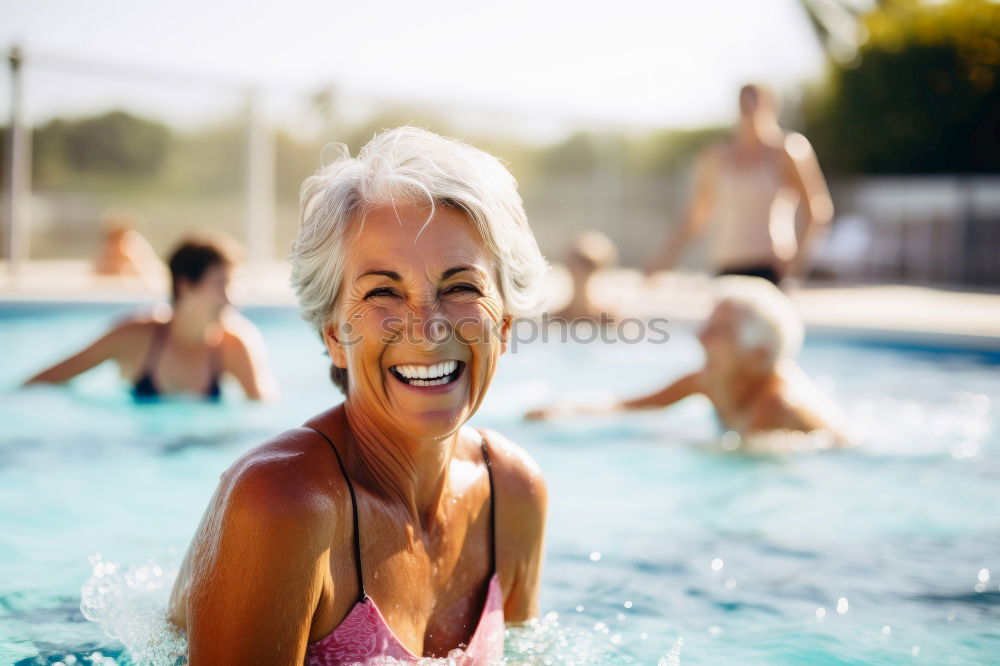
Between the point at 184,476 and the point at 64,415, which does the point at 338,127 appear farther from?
the point at 184,476

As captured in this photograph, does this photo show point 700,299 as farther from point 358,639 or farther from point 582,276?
point 358,639

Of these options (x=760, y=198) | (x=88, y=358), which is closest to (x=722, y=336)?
(x=760, y=198)

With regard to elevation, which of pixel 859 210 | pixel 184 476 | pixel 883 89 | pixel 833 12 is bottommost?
pixel 184 476

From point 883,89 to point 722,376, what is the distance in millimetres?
13797

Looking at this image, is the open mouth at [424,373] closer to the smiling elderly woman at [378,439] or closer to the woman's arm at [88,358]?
the smiling elderly woman at [378,439]

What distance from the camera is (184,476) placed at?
4.83 m

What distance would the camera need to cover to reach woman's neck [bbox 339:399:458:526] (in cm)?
201

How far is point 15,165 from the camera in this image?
36.4ft

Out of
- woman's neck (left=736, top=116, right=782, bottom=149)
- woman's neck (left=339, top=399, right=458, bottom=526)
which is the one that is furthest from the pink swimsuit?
woman's neck (left=736, top=116, right=782, bottom=149)

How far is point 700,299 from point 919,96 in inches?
298

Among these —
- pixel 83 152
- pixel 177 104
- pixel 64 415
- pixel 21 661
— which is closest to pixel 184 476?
pixel 64 415


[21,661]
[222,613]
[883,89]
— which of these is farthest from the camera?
[883,89]

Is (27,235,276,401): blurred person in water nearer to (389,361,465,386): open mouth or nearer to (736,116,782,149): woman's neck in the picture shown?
(736,116,782,149): woman's neck

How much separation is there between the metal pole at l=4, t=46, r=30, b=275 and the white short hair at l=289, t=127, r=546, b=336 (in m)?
10.4
